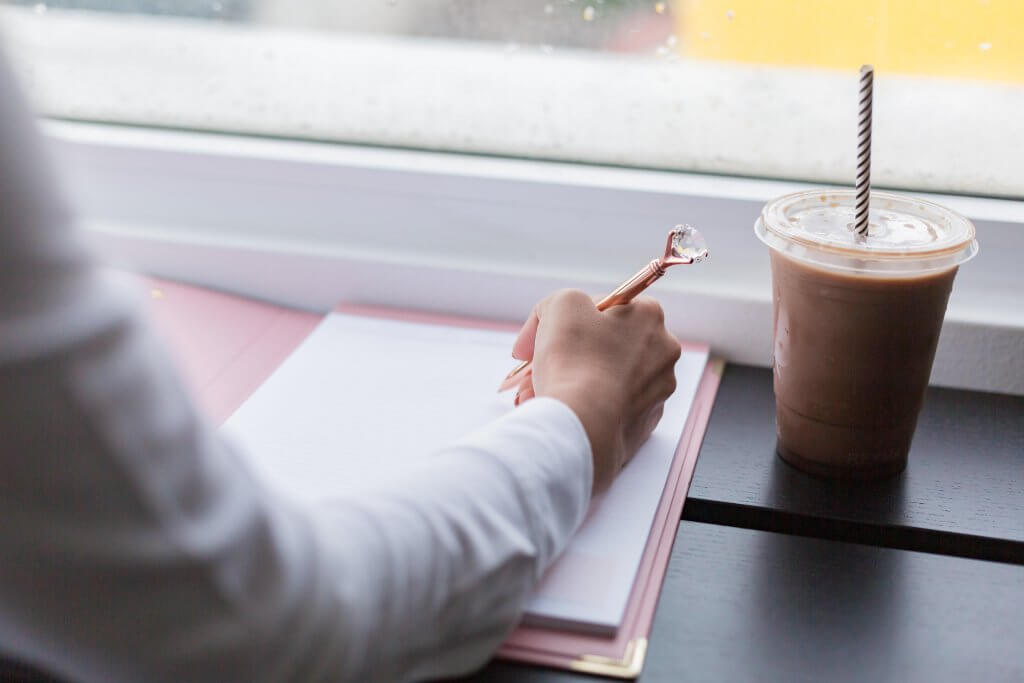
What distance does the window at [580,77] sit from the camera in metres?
A: 1.00

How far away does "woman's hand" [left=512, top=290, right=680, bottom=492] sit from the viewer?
74 cm

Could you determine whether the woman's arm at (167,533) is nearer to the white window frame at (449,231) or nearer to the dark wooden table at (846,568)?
the dark wooden table at (846,568)

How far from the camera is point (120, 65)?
1.22 metres

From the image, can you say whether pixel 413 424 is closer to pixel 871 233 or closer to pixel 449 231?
pixel 449 231

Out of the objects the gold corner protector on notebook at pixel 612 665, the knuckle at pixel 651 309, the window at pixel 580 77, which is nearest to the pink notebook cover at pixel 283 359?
the gold corner protector on notebook at pixel 612 665

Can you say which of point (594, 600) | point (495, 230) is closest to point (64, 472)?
point (594, 600)

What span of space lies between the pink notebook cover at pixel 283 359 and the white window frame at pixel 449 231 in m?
0.03

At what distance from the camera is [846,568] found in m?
0.73

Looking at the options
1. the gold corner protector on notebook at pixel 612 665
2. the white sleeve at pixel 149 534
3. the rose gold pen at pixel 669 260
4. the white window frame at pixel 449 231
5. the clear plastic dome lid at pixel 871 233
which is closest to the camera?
the white sleeve at pixel 149 534

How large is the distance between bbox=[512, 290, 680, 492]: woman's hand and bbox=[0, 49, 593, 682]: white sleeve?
6.7 inches

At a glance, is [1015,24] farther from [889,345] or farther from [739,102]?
[889,345]

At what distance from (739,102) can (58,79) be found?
783mm

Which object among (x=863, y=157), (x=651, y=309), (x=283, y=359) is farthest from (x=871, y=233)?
(x=283, y=359)

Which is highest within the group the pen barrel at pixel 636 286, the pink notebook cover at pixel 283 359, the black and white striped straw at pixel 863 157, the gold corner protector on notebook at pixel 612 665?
the black and white striped straw at pixel 863 157
